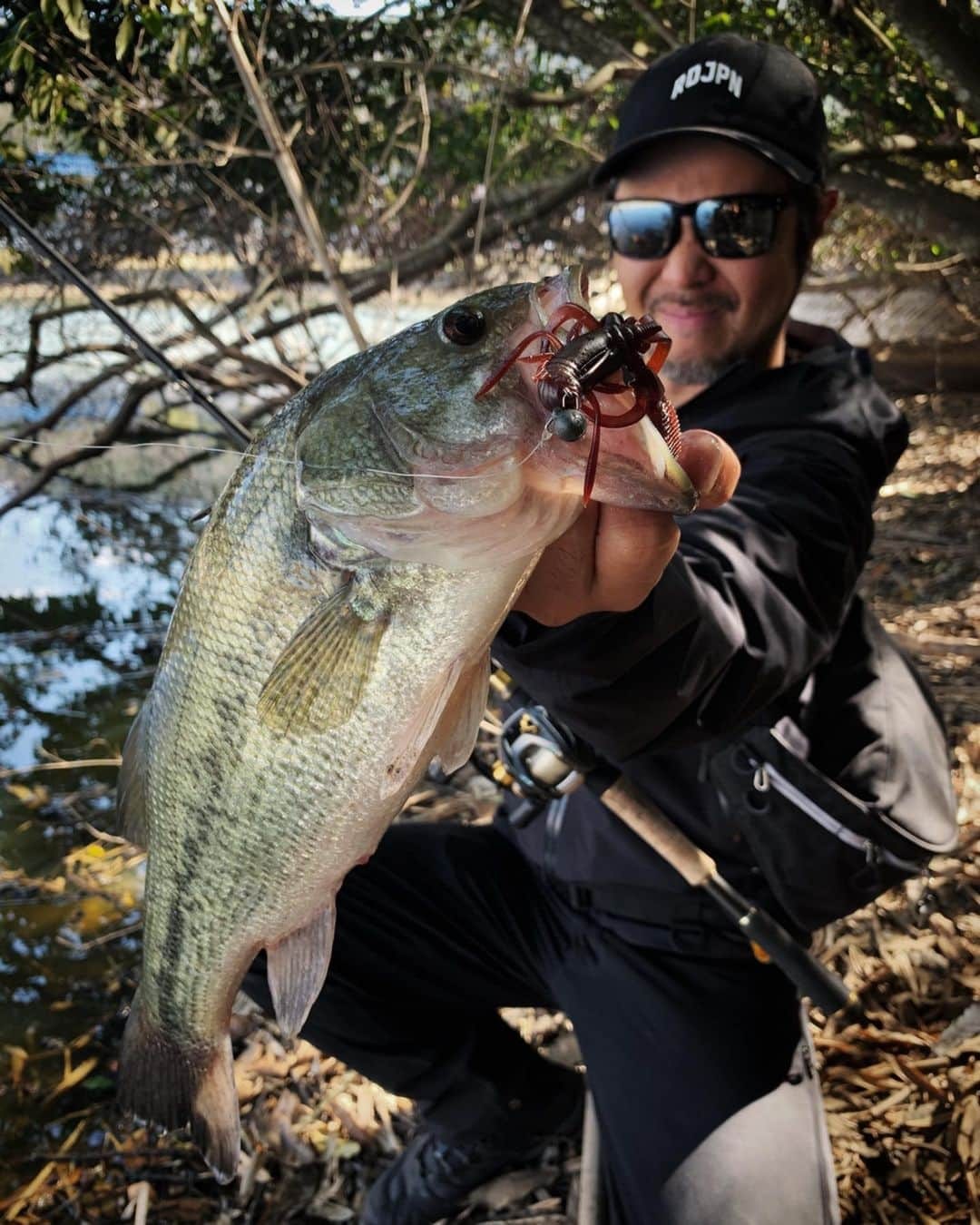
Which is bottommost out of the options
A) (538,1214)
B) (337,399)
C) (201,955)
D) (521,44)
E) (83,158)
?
(538,1214)

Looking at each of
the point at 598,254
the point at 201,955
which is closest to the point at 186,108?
the point at 598,254

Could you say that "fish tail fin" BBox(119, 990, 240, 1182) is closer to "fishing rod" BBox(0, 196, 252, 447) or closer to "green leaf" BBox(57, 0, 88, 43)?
"fishing rod" BBox(0, 196, 252, 447)

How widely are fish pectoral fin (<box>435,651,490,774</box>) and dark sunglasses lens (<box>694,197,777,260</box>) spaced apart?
6.04 ft

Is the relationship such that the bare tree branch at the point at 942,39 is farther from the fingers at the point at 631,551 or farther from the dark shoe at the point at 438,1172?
the dark shoe at the point at 438,1172

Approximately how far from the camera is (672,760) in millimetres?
2355

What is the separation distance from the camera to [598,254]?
8.51 metres

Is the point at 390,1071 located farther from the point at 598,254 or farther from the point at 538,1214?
the point at 598,254

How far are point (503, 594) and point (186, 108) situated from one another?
5.31m

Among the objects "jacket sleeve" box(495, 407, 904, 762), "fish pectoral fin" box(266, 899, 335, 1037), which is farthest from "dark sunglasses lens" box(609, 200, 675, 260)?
"fish pectoral fin" box(266, 899, 335, 1037)

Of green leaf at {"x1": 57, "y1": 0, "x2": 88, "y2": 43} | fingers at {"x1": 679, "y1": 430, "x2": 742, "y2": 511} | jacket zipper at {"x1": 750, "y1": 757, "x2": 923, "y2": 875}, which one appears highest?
green leaf at {"x1": 57, "y1": 0, "x2": 88, "y2": 43}

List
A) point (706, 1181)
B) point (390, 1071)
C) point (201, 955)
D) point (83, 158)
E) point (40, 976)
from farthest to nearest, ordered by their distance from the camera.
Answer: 1. point (83, 158)
2. point (40, 976)
3. point (390, 1071)
4. point (706, 1181)
5. point (201, 955)

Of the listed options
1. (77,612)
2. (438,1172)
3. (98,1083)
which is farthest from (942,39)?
(77,612)

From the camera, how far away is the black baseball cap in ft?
8.62

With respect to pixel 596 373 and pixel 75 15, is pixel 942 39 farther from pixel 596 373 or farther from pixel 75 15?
pixel 596 373
